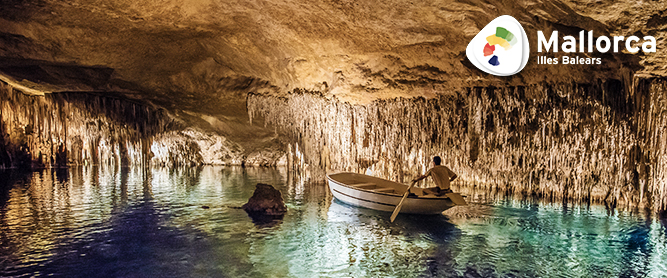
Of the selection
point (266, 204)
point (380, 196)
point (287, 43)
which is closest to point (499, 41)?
point (380, 196)

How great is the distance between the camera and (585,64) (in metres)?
9.80

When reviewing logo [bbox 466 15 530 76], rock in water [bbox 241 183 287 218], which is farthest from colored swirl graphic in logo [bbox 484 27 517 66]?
rock in water [bbox 241 183 287 218]

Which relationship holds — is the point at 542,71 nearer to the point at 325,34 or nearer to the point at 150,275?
the point at 325,34

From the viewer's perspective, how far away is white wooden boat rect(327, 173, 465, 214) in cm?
1009

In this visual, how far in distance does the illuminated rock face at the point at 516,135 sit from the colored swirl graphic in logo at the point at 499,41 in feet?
8.99

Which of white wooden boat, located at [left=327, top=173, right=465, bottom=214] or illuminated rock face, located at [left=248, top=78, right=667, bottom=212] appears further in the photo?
illuminated rock face, located at [left=248, top=78, right=667, bottom=212]

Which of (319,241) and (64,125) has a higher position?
(64,125)

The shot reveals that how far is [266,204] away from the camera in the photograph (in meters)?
10.7

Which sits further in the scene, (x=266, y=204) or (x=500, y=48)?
(x=266, y=204)

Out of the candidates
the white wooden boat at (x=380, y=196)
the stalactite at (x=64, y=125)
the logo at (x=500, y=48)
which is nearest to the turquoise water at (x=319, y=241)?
the white wooden boat at (x=380, y=196)

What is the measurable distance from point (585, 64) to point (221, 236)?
9318mm

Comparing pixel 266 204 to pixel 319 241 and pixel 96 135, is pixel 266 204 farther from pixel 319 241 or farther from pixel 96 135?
pixel 96 135

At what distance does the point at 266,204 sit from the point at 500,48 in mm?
7027

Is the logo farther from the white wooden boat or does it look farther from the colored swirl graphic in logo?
the white wooden boat
